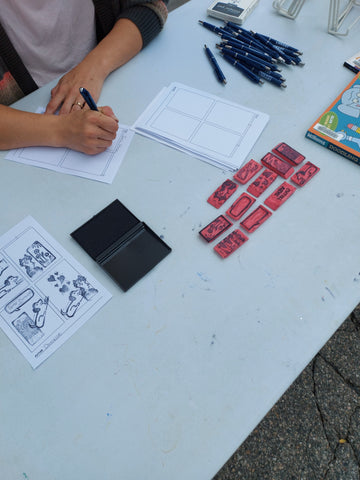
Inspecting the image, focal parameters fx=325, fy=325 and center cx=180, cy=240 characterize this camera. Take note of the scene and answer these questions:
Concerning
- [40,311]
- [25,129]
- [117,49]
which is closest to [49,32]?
[117,49]

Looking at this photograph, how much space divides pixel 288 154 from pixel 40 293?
56 centimetres

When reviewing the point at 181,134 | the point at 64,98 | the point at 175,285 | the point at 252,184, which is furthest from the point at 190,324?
the point at 64,98

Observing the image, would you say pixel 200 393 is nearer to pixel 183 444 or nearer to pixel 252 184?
pixel 183 444

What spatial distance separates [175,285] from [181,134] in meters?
0.35

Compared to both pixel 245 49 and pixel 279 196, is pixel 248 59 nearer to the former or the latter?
pixel 245 49

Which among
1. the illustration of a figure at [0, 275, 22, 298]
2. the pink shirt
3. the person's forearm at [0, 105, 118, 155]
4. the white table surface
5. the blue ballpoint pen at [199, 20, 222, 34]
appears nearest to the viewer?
the white table surface

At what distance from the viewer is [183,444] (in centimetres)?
46

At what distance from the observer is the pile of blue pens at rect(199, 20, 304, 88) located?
2.62ft

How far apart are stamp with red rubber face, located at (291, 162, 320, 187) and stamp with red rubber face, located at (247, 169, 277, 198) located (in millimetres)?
43

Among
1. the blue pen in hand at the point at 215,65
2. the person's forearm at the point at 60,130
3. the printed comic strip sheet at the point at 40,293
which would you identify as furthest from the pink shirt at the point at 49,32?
the printed comic strip sheet at the point at 40,293

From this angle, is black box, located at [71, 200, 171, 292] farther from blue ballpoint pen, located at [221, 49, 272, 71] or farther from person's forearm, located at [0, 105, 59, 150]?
blue ballpoint pen, located at [221, 49, 272, 71]

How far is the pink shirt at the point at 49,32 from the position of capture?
781mm

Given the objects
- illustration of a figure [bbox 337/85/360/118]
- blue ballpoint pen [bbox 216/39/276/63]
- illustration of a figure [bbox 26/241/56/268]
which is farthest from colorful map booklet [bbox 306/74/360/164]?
illustration of a figure [bbox 26/241/56/268]

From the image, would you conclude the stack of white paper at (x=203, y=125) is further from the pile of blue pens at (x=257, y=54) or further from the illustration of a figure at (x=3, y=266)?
the illustration of a figure at (x=3, y=266)
